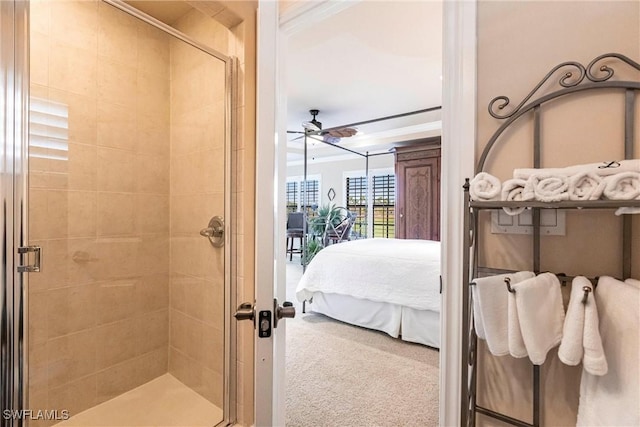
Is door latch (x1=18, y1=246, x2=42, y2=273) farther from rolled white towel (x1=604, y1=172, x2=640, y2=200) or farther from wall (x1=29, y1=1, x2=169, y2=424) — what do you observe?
rolled white towel (x1=604, y1=172, x2=640, y2=200)

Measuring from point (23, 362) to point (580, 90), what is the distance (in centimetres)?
224

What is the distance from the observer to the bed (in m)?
2.55

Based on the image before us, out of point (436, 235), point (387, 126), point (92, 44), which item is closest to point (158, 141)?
point (92, 44)

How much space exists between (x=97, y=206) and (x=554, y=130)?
219cm

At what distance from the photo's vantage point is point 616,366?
70 centimetres

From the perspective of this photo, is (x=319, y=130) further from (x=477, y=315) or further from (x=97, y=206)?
(x=477, y=315)

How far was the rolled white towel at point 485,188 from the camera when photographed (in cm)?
83

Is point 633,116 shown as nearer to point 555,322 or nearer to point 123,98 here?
point 555,322

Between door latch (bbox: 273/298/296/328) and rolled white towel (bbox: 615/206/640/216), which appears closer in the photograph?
rolled white towel (bbox: 615/206/640/216)

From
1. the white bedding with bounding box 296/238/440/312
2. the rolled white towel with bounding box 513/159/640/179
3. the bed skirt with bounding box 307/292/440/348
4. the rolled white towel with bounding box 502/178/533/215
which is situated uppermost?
the rolled white towel with bounding box 513/159/640/179

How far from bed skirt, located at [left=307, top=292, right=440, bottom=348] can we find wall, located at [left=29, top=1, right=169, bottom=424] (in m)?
1.66

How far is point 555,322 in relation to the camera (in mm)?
794

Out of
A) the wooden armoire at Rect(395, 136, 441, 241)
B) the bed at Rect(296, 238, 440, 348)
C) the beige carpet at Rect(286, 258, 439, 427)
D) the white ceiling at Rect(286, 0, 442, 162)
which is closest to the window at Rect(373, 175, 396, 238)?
the wooden armoire at Rect(395, 136, 441, 241)

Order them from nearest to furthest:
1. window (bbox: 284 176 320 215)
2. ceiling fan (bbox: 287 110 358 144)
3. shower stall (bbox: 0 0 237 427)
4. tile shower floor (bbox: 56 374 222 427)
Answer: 1. shower stall (bbox: 0 0 237 427)
2. tile shower floor (bbox: 56 374 222 427)
3. ceiling fan (bbox: 287 110 358 144)
4. window (bbox: 284 176 320 215)
